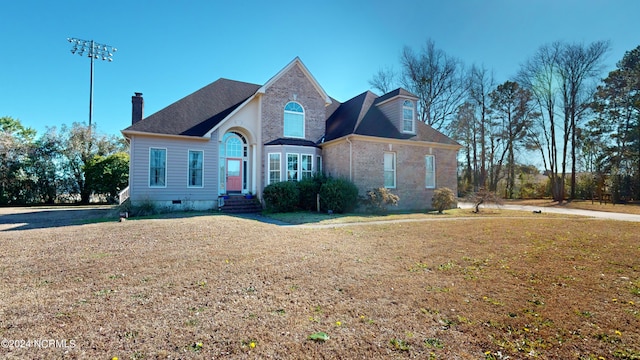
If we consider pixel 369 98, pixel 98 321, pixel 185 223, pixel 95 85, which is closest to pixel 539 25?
pixel 369 98

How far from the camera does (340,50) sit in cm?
1560

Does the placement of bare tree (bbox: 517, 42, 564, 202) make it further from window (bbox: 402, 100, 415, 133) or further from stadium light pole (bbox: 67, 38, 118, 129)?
stadium light pole (bbox: 67, 38, 118, 129)

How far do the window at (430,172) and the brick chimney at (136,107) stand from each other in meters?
17.4

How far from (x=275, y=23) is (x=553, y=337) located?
1426cm

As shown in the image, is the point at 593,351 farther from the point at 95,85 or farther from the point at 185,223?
the point at 95,85

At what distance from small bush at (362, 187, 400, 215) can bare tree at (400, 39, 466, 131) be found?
66.5ft

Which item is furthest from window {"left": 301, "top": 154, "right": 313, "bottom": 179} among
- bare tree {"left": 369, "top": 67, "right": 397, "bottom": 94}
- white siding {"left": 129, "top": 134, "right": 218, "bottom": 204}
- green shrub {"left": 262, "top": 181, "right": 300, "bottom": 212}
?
bare tree {"left": 369, "top": 67, "right": 397, "bottom": 94}

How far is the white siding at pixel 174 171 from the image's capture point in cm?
1462

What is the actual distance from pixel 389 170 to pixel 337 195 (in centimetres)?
439

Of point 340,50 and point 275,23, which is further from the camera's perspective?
point 340,50

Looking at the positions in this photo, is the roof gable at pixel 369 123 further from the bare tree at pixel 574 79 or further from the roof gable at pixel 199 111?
the bare tree at pixel 574 79

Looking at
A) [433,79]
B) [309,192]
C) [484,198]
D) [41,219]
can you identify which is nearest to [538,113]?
[433,79]

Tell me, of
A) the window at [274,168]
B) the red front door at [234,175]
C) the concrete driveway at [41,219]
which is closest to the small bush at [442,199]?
the window at [274,168]

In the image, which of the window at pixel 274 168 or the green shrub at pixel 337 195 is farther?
the window at pixel 274 168
